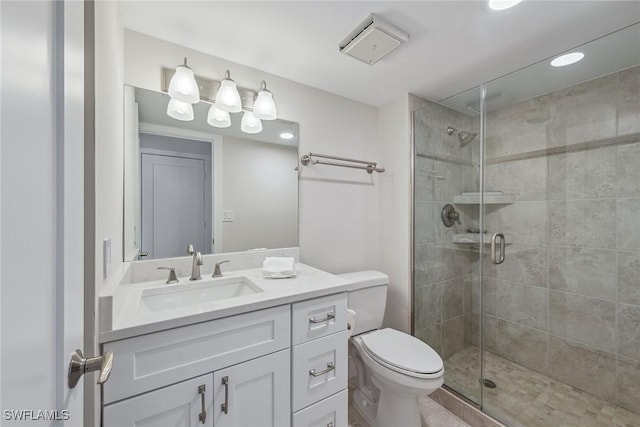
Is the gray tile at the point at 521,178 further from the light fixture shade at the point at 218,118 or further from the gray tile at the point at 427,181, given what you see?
the light fixture shade at the point at 218,118

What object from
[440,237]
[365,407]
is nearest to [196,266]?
[365,407]

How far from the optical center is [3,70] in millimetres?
246

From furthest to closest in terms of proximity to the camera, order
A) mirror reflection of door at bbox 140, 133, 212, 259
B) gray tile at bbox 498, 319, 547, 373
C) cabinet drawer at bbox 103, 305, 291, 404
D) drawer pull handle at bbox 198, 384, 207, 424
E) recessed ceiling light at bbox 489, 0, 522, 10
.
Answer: gray tile at bbox 498, 319, 547, 373 < mirror reflection of door at bbox 140, 133, 212, 259 < recessed ceiling light at bbox 489, 0, 522, 10 < drawer pull handle at bbox 198, 384, 207, 424 < cabinet drawer at bbox 103, 305, 291, 404

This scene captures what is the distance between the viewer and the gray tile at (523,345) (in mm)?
1921

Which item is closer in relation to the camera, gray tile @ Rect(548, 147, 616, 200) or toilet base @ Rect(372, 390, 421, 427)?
toilet base @ Rect(372, 390, 421, 427)

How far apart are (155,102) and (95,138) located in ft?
2.80

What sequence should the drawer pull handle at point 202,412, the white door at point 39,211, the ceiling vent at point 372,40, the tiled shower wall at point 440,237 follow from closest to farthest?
the white door at point 39,211 < the drawer pull handle at point 202,412 < the ceiling vent at point 372,40 < the tiled shower wall at point 440,237

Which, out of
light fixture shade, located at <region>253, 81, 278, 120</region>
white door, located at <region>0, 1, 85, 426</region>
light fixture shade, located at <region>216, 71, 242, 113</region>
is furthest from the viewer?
light fixture shade, located at <region>253, 81, 278, 120</region>

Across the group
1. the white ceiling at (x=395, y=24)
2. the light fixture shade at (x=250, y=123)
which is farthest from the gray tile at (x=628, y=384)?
the light fixture shade at (x=250, y=123)

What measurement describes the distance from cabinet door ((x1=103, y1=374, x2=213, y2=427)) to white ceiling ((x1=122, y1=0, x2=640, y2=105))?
1.58m

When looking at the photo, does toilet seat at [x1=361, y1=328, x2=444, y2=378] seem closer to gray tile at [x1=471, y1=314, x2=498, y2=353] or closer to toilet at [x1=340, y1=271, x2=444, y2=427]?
toilet at [x1=340, y1=271, x2=444, y2=427]

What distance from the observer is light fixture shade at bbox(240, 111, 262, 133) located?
1.63 meters

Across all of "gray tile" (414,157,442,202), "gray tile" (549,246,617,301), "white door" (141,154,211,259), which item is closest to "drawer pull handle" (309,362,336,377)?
"white door" (141,154,211,259)

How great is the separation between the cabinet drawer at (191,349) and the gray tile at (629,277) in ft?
6.72
